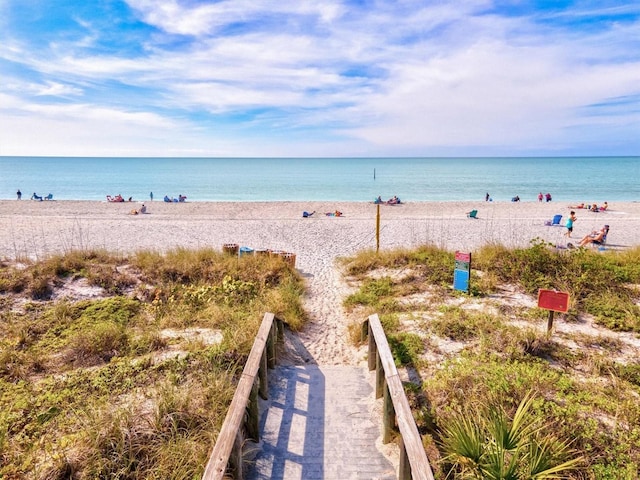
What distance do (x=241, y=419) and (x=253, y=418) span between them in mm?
654

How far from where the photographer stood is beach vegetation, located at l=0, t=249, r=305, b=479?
148 inches

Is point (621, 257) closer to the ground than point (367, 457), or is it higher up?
higher up

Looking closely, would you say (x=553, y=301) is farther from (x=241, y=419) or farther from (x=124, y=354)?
(x=124, y=354)

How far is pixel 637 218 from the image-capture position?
2439cm

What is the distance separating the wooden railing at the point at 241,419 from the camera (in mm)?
3104

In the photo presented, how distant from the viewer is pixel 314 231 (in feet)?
66.5

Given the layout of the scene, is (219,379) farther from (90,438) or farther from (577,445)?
(577,445)

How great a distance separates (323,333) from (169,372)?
3.16m

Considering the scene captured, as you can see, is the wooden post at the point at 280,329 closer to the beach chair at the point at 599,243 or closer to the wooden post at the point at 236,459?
the wooden post at the point at 236,459

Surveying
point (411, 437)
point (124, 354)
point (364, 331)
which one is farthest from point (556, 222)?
point (124, 354)

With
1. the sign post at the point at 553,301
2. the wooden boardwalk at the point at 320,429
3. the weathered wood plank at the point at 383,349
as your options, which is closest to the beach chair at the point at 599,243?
the sign post at the point at 553,301

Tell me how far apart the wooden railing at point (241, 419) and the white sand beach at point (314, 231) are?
5.53 feet

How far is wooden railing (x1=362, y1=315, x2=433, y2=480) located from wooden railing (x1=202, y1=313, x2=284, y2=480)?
1.46m

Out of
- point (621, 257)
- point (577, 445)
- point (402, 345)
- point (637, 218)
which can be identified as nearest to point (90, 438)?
point (402, 345)
